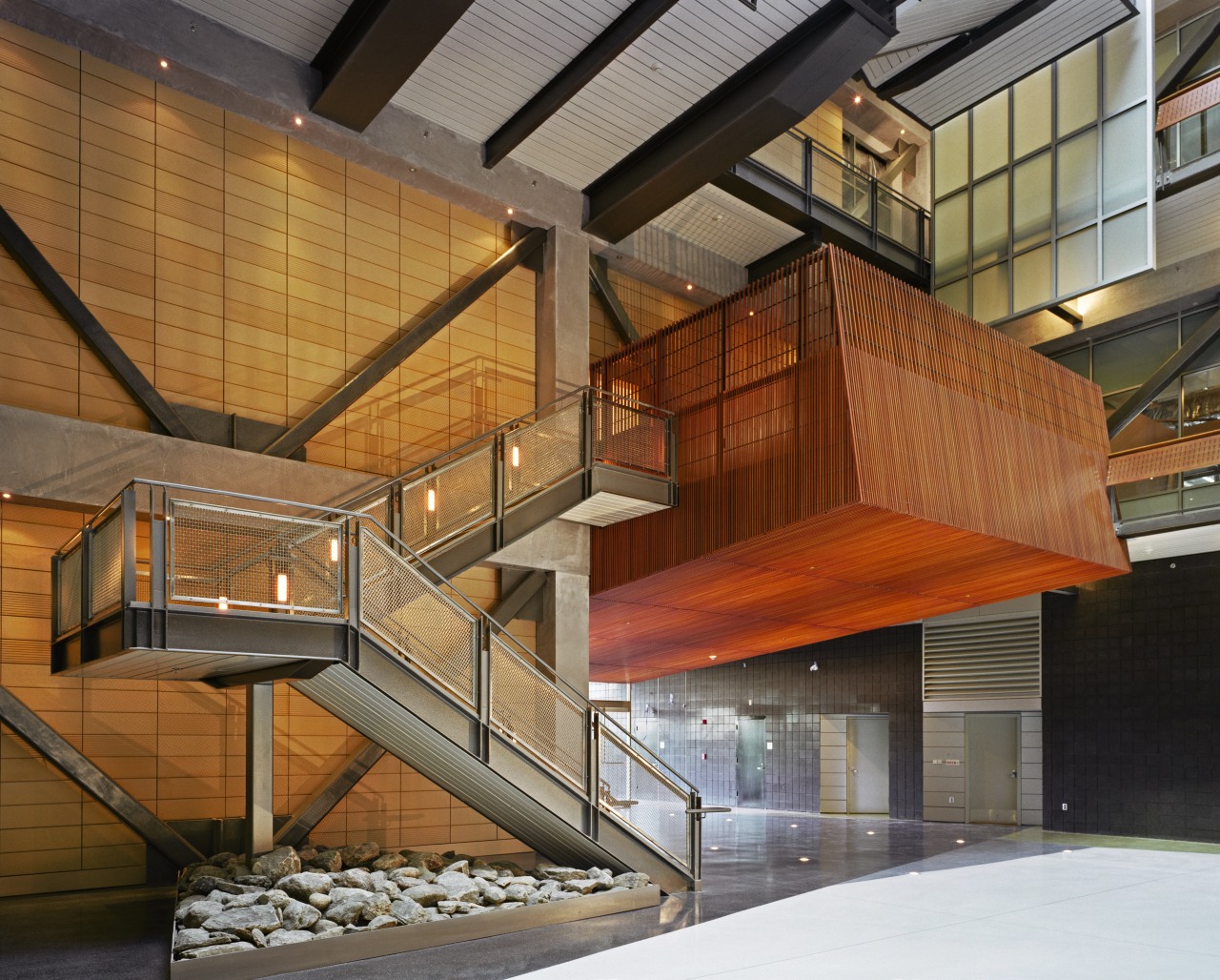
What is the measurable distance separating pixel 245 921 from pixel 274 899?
1.87 ft

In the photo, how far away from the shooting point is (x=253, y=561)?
948cm

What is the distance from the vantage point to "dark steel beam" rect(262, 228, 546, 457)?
50.1 ft

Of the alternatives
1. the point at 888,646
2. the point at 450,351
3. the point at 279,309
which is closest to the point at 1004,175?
the point at 888,646

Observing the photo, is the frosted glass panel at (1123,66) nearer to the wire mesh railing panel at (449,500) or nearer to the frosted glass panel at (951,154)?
the frosted glass panel at (951,154)

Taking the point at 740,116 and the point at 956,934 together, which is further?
the point at 740,116

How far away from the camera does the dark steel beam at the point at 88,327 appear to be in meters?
13.2

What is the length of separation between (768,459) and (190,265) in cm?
847

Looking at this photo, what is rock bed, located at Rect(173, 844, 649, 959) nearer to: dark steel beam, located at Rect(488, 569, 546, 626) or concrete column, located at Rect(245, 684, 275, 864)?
concrete column, located at Rect(245, 684, 275, 864)

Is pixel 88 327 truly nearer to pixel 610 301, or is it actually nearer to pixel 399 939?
pixel 399 939

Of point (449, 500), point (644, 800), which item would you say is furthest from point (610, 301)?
point (644, 800)

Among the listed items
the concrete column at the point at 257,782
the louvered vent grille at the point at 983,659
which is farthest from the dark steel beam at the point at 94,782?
the louvered vent grille at the point at 983,659

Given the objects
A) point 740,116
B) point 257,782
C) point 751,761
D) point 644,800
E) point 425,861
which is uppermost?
point 740,116

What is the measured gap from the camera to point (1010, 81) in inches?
880

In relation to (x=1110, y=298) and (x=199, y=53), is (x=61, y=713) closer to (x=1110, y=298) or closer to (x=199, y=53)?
(x=199, y=53)
